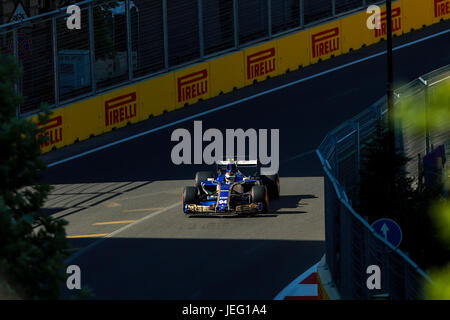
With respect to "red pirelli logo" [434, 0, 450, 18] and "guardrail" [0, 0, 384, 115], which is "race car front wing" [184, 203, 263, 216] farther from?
"red pirelli logo" [434, 0, 450, 18]

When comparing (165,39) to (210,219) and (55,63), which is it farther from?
(210,219)

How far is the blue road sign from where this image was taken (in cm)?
1230

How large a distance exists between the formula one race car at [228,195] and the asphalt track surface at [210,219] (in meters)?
0.29

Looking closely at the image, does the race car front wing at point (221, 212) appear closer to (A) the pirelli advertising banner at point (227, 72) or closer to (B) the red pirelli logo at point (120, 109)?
(A) the pirelli advertising banner at point (227, 72)

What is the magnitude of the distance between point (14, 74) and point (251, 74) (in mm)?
24378

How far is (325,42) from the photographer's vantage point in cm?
3353

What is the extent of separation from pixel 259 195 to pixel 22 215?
12.3m

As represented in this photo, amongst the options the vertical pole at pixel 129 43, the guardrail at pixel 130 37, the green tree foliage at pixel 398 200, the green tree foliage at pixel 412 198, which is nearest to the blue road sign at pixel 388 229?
the green tree foliage at pixel 412 198

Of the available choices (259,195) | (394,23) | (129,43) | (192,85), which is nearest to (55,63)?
(129,43)

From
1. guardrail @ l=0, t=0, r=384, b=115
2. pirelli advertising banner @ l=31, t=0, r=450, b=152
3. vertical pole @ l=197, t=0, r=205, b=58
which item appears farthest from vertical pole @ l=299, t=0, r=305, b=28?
vertical pole @ l=197, t=0, r=205, b=58

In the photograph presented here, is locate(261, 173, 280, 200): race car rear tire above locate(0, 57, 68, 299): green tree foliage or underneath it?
above

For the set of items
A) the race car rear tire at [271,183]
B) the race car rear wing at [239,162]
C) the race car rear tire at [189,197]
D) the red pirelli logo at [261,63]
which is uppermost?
the red pirelli logo at [261,63]

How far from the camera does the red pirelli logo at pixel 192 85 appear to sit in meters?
30.1

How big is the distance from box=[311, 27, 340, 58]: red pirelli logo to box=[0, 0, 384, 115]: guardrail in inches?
25.5
